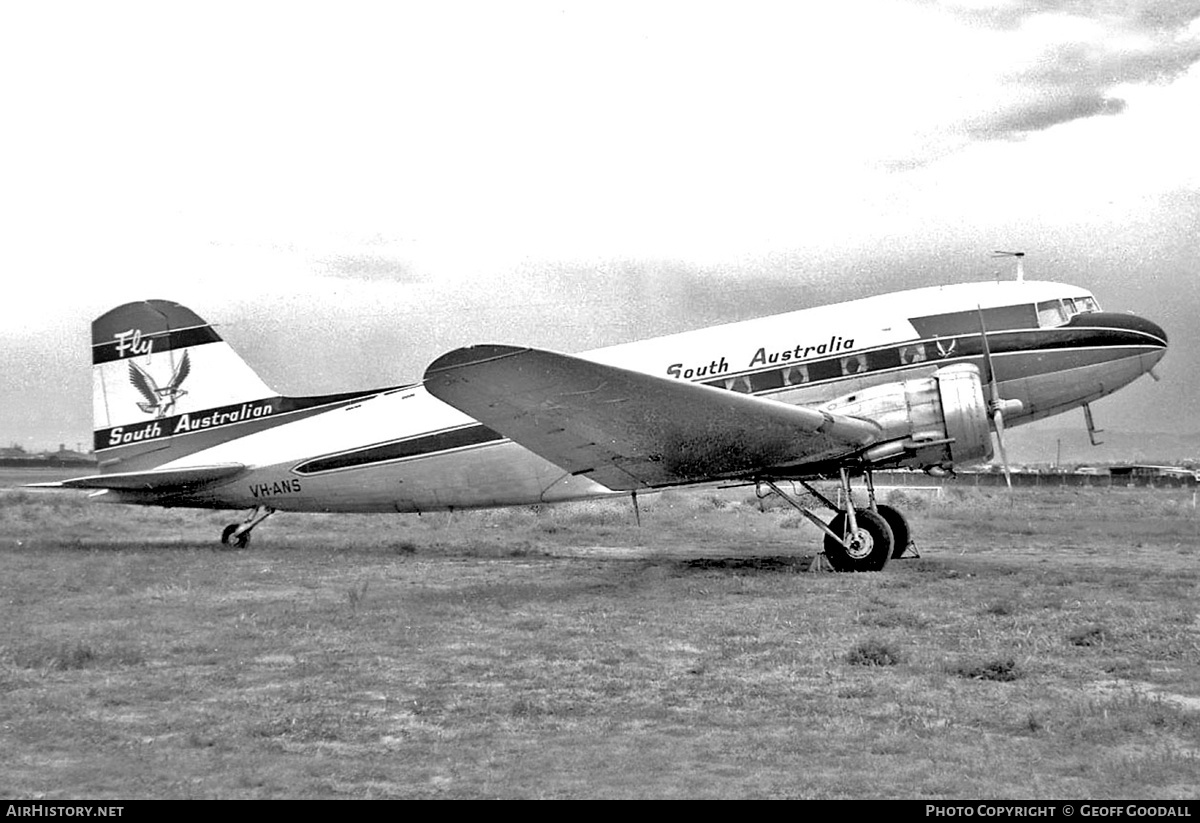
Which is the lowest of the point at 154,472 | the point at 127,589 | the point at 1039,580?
the point at 1039,580

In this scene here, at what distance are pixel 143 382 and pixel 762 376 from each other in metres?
10.8

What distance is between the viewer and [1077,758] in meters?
5.03

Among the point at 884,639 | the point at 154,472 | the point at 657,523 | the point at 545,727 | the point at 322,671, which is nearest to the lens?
the point at 545,727

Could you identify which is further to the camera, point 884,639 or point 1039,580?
point 1039,580

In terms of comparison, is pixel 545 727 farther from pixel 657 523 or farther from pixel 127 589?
pixel 657 523

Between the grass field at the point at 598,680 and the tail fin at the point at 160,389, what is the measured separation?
298 centimetres

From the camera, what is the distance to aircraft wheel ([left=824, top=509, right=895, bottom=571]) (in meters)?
13.4

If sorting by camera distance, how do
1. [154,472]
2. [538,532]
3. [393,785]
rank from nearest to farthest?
1. [393,785]
2. [154,472]
3. [538,532]

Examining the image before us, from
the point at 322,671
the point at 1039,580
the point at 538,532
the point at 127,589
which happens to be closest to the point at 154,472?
the point at 127,589

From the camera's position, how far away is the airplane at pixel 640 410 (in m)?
12.4

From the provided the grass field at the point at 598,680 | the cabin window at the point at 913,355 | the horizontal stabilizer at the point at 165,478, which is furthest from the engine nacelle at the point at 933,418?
the horizontal stabilizer at the point at 165,478

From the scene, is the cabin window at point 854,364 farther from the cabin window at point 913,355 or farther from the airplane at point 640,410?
the cabin window at point 913,355

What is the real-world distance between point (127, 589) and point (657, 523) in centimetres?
1669

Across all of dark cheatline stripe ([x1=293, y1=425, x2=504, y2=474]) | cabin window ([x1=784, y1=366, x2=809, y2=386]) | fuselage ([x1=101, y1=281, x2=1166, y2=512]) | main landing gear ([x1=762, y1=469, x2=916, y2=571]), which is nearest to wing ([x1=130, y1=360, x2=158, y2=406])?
fuselage ([x1=101, y1=281, x2=1166, y2=512])
